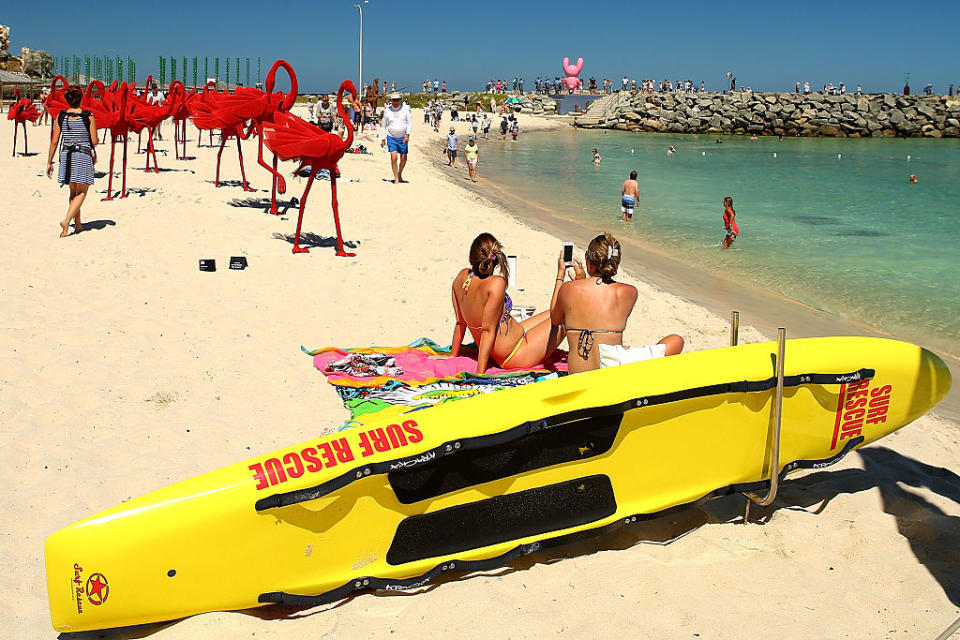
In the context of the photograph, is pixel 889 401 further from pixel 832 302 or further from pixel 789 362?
pixel 832 302

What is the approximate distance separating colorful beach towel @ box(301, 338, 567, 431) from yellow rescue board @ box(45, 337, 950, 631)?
114cm

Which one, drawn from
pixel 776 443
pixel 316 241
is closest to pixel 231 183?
pixel 316 241

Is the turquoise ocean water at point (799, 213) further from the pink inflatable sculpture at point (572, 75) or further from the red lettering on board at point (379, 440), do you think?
the pink inflatable sculpture at point (572, 75)

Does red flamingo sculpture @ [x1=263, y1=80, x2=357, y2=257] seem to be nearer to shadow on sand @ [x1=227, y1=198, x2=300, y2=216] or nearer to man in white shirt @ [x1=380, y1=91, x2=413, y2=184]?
shadow on sand @ [x1=227, y1=198, x2=300, y2=216]

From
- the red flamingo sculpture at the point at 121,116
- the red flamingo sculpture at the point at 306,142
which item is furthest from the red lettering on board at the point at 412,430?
the red flamingo sculpture at the point at 121,116

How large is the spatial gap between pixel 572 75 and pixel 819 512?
70.1 m

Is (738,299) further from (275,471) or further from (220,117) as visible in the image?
(275,471)

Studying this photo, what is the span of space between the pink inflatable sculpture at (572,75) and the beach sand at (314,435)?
64091 mm

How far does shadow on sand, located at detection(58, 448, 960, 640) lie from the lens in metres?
3.27

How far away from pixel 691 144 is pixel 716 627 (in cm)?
4499

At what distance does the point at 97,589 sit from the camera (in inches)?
114

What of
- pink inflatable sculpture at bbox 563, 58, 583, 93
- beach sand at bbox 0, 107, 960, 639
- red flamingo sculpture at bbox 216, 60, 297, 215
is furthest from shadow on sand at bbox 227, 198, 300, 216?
pink inflatable sculpture at bbox 563, 58, 583, 93

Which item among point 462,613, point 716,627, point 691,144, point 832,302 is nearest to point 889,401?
point 716,627

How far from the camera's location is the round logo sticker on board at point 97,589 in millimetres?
2883
